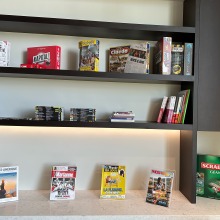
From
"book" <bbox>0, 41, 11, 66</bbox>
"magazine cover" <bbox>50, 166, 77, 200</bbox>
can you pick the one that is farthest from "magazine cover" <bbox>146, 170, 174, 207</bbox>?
"book" <bbox>0, 41, 11, 66</bbox>

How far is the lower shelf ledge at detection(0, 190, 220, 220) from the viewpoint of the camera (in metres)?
1.47

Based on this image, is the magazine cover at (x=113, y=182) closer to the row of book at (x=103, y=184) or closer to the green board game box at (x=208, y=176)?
the row of book at (x=103, y=184)

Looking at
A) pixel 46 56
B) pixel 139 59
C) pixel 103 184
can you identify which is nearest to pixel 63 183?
pixel 103 184

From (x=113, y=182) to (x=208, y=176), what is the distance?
2.41 ft

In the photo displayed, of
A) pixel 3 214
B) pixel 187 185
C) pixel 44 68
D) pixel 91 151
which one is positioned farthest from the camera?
pixel 91 151

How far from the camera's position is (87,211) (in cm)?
152

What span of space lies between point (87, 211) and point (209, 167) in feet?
3.22

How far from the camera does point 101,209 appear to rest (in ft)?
5.11

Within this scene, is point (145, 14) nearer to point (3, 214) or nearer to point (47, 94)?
point (47, 94)

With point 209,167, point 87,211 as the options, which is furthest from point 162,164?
point 87,211

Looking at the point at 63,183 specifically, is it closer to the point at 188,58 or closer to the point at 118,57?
the point at 118,57

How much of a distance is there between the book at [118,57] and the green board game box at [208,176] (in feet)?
3.04

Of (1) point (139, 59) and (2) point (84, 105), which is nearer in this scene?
(1) point (139, 59)

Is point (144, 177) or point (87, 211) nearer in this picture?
point (87, 211)
